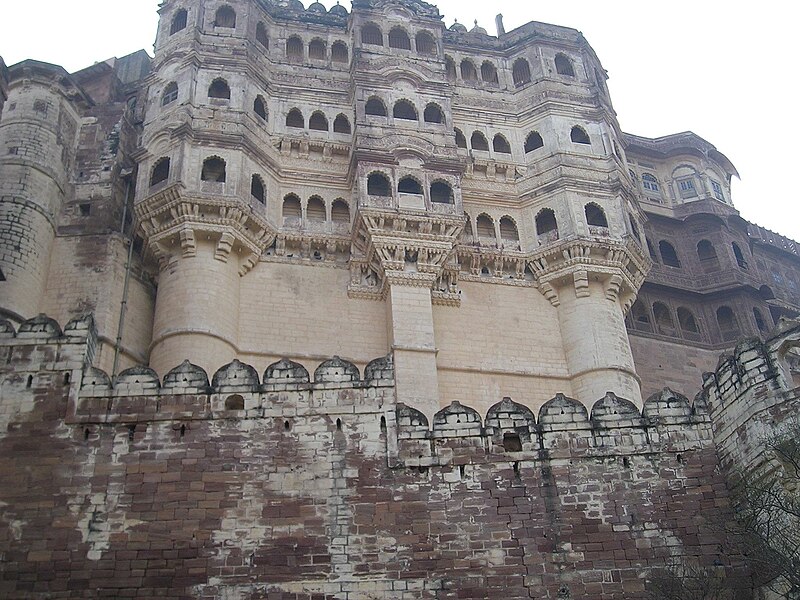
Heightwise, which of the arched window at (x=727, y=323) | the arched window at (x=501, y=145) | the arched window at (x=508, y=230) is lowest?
the arched window at (x=727, y=323)

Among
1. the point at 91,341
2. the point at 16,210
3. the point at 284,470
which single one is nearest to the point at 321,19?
the point at 16,210

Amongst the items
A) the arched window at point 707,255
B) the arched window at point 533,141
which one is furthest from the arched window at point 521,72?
the arched window at point 707,255

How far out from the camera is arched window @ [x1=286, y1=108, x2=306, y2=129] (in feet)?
86.2

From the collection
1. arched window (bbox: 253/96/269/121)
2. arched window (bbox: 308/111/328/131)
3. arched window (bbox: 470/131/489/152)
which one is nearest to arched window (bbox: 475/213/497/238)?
arched window (bbox: 470/131/489/152)

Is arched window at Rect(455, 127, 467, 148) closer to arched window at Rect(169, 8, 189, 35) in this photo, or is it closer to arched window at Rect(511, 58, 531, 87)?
arched window at Rect(511, 58, 531, 87)

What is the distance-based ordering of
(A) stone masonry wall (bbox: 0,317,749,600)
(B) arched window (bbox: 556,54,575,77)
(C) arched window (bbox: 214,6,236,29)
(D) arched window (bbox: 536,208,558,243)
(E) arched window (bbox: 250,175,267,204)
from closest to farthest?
(A) stone masonry wall (bbox: 0,317,749,600)
(E) arched window (bbox: 250,175,267,204)
(D) arched window (bbox: 536,208,558,243)
(C) arched window (bbox: 214,6,236,29)
(B) arched window (bbox: 556,54,575,77)

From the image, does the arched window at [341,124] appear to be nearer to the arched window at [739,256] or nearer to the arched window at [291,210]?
the arched window at [291,210]

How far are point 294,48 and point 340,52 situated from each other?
137 cm

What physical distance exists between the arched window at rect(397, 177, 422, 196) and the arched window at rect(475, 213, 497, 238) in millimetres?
2295

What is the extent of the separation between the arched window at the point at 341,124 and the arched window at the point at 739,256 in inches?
588

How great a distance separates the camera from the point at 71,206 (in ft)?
77.8

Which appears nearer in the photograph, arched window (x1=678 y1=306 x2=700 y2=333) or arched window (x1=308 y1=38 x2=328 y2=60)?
arched window (x1=308 y1=38 x2=328 y2=60)

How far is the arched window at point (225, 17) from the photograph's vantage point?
26.7 meters

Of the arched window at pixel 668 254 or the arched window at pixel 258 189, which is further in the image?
the arched window at pixel 668 254
